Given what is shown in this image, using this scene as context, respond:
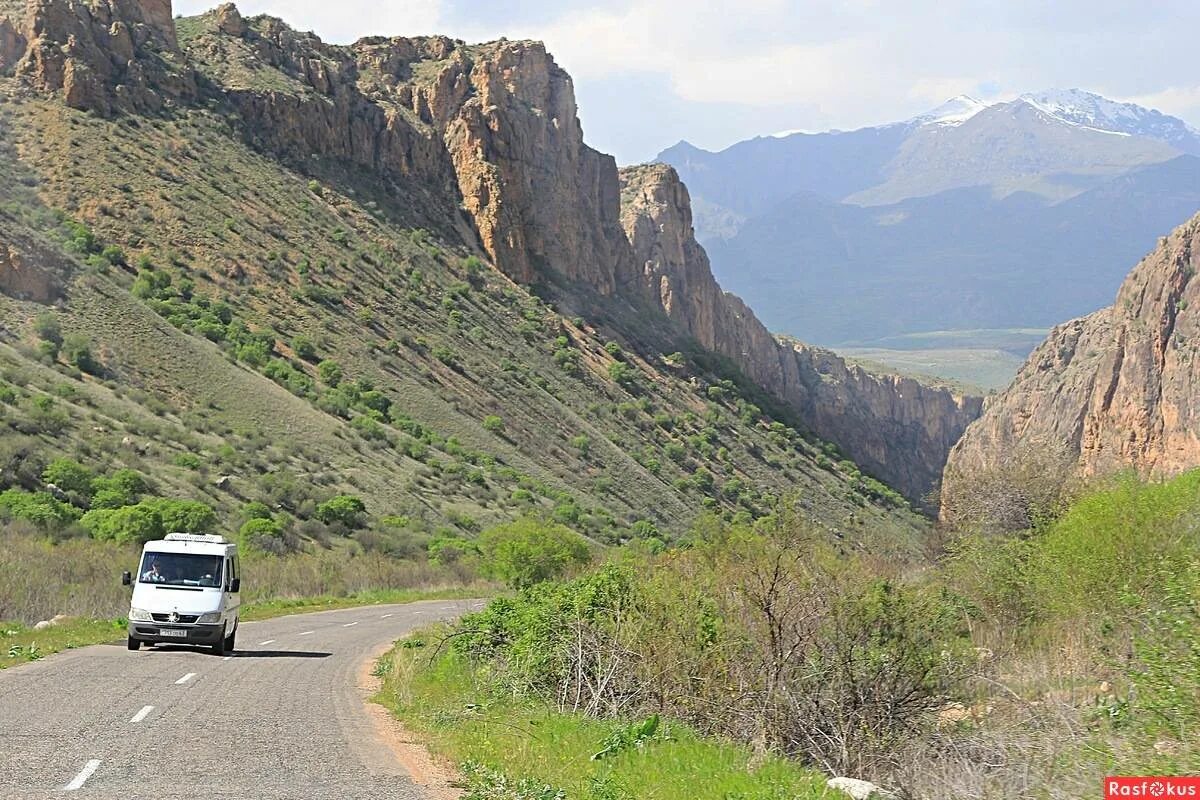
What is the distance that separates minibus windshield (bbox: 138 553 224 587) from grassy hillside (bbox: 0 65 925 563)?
22507 mm

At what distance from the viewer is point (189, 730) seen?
13992mm

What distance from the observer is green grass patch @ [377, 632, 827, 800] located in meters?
10.8

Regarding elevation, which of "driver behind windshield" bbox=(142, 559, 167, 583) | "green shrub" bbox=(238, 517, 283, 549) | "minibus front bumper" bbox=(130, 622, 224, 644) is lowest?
"minibus front bumper" bbox=(130, 622, 224, 644)

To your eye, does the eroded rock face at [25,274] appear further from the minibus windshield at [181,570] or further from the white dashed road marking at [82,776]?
the white dashed road marking at [82,776]

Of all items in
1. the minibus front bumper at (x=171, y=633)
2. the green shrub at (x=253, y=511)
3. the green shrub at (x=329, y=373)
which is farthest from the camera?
the green shrub at (x=329, y=373)

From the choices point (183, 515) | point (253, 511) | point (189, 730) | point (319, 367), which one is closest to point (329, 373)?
point (319, 367)

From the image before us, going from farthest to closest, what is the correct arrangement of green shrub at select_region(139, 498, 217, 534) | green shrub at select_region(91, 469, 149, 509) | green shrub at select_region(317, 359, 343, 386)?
green shrub at select_region(317, 359, 343, 386)
green shrub at select_region(91, 469, 149, 509)
green shrub at select_region(139, 498, 217, 534)

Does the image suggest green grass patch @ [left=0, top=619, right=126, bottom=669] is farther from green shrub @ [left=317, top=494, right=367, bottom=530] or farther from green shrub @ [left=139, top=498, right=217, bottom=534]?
green shrub @ [left=317, top=494, right=367, bottom=530]

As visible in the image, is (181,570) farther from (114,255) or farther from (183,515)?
(114,255)

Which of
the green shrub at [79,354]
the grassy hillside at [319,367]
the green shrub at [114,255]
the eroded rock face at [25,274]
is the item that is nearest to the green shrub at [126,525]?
the grassy hillside at [319,367]

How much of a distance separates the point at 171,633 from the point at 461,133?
286 ft

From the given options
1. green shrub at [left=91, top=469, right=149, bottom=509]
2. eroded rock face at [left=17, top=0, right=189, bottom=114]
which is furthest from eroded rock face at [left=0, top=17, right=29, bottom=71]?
green shrub at [left=91, top=469, right=149, bottom=509]

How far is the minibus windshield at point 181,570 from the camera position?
2400 centimetres

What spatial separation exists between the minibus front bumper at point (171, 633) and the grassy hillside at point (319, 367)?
2302 centimetres
